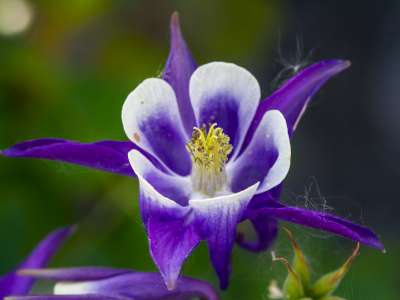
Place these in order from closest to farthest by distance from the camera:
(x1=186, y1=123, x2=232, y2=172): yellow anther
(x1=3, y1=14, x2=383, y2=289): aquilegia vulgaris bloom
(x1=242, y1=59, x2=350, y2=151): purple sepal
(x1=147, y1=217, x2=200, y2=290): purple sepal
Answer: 1. (x1=147, y1=217, x2=200, y2=290): purple sepal
2. (x1=3, y1=14, x2=383, y2=289): aquilegia vulgaris bloom
3. (x1=242, y1=59, x2=350, y2=151): purple sepal
4. (x1=186, y1=123, x2=232, y2=172): yellow anther

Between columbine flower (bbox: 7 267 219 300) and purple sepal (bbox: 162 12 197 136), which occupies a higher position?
purple sepal (bbox: 162 12 197 136)

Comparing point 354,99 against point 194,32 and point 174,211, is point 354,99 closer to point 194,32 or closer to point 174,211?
point 194,32

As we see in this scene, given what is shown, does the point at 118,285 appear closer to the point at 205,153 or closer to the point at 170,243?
the point at 170,243

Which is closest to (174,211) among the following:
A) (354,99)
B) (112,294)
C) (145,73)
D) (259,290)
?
(112,294)

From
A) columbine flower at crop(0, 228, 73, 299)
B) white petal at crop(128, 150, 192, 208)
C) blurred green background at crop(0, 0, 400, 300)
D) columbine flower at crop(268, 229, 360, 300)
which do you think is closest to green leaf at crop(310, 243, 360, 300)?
columbine flower at crop(268, 229, 360, 300)

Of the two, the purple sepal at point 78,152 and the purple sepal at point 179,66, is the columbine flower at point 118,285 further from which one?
the purple sepal at point 179,66

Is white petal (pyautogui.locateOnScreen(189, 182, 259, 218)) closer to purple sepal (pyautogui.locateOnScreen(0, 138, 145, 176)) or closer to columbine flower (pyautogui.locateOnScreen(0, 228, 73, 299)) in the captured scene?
purple sepal (pyautogui.locateOnScreen(0, 138, 145, 176))
